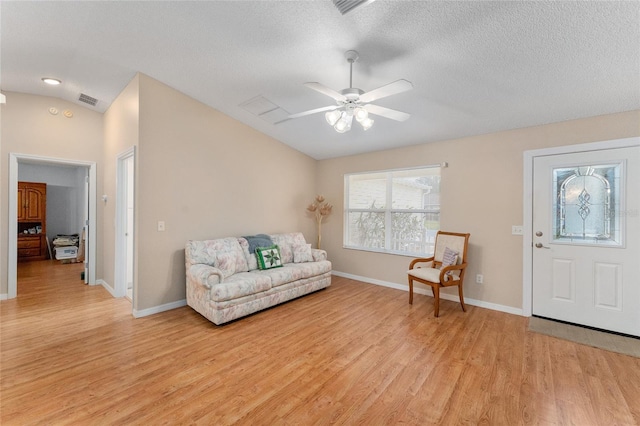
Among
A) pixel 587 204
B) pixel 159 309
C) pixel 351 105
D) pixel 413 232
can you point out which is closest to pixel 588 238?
pixel 587 204

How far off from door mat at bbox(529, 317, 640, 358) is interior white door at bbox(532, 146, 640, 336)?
0.10m

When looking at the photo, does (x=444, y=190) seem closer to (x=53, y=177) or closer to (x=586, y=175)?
(x=586, y=175)

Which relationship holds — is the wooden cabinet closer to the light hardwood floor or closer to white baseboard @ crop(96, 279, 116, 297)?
white baseboard @ crop(96, 279, 116, 297)

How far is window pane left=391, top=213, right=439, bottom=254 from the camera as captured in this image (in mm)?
→ 4426

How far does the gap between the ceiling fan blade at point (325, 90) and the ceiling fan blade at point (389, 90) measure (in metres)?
0.18

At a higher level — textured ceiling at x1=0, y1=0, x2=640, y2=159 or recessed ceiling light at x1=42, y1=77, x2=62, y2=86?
recessed ceiling light at x1=42, y1=77, x2=62, y2=86

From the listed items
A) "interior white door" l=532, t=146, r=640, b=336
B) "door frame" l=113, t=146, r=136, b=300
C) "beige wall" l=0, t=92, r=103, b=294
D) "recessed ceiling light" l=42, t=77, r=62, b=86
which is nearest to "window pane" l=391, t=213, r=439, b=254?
"interior white door" l=532, t=146, r=640, b=336

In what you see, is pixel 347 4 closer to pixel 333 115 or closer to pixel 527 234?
pixel 333 115

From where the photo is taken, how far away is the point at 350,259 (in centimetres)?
538

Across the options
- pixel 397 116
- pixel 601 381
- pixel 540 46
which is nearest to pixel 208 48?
pixel 397 116

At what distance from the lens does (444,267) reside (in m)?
3.51

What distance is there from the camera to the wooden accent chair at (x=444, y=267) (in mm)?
3449

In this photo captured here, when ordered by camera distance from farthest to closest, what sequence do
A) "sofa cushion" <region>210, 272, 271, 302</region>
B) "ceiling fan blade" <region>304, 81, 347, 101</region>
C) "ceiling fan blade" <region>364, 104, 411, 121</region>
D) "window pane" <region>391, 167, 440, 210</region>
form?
"window pane" <region>391, 167, 440, 210</region> → "sofa cushion" <region>210, 272, 271, 302</region> → "ceiling fan blade" <region>364, 104, 411, 121</region> → "ceiling fan blade" <region>304, 81, 347, 101</region>

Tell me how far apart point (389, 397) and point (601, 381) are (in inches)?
69.2
